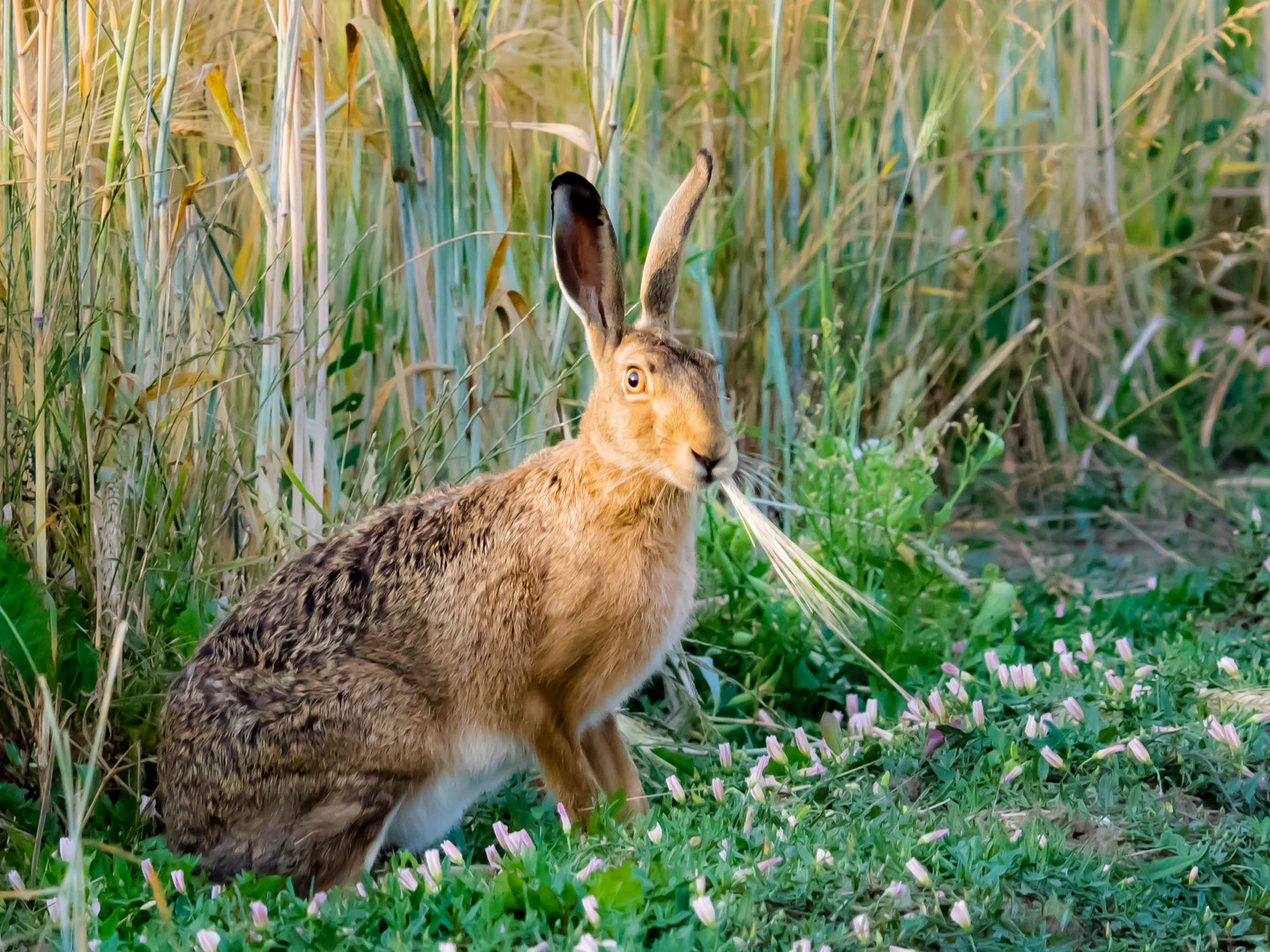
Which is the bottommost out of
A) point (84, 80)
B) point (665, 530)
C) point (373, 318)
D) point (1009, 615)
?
point (1009, 615)

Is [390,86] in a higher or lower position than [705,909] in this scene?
higher

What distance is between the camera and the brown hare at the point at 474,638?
11.3 ft

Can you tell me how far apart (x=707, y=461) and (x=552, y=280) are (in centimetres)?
168

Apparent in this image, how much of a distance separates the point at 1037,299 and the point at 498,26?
2.93 metres

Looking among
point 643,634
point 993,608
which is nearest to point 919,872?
point 643,634

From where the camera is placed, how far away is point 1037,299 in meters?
6.75

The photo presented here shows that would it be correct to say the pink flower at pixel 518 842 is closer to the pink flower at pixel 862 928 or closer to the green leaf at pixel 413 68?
the pink flower at pixel 862 928

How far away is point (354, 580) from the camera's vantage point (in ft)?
12.4

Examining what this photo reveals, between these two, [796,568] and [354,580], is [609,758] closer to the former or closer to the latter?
[796,568]

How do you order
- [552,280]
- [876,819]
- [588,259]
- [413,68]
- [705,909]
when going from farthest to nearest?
[552,280] < [413,68] < [588,259] < [876,819] < [705,909]

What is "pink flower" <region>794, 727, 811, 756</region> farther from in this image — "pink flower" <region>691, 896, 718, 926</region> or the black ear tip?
the black ear tip

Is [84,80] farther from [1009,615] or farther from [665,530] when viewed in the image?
[1009,615]

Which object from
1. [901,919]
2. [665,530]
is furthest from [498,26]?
[901,919]

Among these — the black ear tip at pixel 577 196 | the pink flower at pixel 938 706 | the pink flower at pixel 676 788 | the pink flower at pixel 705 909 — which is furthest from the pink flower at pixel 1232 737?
the black ear tip at pixel 577 196
